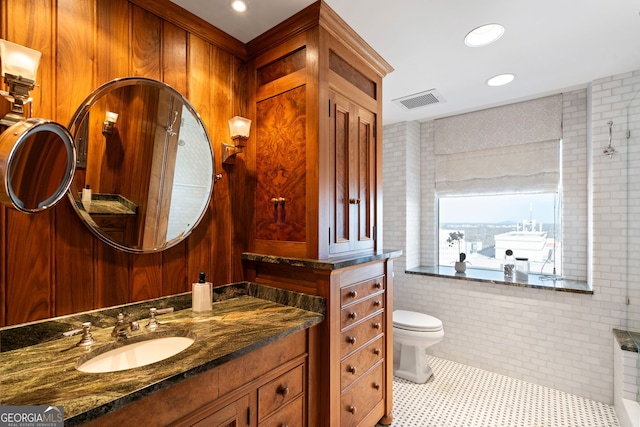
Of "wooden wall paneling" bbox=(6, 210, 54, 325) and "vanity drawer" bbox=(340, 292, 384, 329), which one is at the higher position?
"wooden wall paneling" bbox=(6, 210, 54, 325)

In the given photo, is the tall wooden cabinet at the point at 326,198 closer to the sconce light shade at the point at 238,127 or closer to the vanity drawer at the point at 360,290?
the vanity drawer at the point at 360,290

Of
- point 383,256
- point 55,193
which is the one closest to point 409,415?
point 383,256

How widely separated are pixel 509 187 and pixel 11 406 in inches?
148

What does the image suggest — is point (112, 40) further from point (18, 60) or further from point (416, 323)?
point (416, 323)

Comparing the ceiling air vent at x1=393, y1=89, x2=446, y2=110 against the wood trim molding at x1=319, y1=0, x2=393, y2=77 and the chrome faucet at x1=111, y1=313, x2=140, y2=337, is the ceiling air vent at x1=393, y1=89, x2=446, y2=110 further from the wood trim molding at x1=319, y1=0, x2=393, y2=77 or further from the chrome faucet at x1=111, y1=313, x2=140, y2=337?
the chrome faucet at x1=111, y1=313, x2=140, y2=337

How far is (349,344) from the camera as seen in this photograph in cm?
176

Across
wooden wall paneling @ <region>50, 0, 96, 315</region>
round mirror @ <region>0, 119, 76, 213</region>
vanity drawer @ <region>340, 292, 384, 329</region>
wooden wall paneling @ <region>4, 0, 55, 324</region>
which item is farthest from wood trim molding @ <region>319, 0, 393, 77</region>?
vanity drawer @ <region>340, 292, 384, 329</region>

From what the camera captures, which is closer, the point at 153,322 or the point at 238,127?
the point at 153,322

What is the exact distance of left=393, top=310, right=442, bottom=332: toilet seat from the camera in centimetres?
263

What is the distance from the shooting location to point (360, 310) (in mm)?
1877

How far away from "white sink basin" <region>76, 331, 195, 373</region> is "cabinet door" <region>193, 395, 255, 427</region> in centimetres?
31

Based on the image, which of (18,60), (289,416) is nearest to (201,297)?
(289,416)

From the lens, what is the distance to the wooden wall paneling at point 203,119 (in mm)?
→ 1700

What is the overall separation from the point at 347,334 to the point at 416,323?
124 cm
